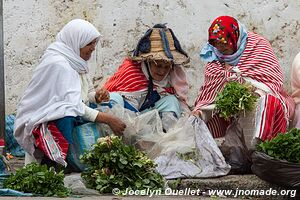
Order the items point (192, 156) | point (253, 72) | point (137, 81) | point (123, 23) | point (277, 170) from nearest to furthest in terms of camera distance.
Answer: point (277, 170) < point (192, 156) < point (253, 72) < point (137, 81) < point (123, 23)

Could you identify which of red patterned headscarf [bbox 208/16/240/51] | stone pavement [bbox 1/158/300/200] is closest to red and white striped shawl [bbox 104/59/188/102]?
red patterned headscarf [bbox 208/16/240/51]

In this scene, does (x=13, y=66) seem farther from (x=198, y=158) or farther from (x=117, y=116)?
(x=198, y=158)

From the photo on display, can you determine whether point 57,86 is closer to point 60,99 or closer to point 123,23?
point 60,99

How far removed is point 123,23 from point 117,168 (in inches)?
89.8

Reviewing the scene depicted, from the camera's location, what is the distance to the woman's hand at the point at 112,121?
8.34 meters

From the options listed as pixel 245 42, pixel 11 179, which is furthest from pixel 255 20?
pixel 11 179

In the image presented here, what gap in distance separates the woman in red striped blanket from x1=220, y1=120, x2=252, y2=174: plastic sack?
27 centimetres

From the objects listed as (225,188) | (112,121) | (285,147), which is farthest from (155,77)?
(285,147)

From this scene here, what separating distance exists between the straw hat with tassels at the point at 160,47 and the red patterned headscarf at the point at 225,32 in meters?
0.31

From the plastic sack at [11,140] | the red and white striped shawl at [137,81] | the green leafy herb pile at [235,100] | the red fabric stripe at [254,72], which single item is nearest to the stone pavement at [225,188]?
the green leafy herb pile at [235,100]

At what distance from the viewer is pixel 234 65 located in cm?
888

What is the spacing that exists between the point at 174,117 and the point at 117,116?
61 cm

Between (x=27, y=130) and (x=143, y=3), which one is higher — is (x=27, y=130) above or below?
below

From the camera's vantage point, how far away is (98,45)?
31.6ft
